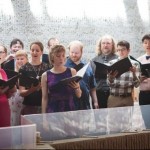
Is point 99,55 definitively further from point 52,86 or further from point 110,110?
point 110,110

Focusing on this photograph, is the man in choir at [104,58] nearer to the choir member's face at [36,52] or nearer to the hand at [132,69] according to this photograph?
the hand at [132,69]

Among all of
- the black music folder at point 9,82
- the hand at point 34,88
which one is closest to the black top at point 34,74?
the hand at point 34,88

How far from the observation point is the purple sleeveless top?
123 inches

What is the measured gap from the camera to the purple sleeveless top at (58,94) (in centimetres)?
313

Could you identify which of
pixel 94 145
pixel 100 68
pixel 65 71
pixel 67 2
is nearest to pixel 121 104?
pixel 100 68

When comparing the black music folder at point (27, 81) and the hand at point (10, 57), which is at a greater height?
the hand at point (10, 57)

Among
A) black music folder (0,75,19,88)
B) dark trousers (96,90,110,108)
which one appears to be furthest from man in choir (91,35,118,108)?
black music folder (0,75,19,88)

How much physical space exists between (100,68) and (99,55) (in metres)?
0.32

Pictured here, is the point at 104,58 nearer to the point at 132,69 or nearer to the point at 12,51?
the point at 132,69

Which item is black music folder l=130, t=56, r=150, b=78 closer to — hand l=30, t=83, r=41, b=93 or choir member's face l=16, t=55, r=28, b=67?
hand l=30, t=83, r=41, b=93

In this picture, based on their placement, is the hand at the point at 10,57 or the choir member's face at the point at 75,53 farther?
the hand at the point at 10,57

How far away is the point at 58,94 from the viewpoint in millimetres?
3129

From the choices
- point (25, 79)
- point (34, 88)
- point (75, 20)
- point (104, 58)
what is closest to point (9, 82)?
point (25, 79)

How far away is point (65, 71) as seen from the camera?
10.4ft
